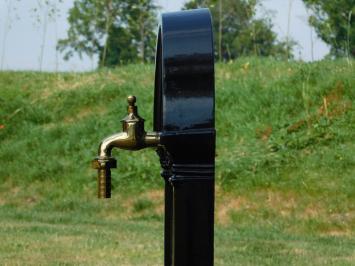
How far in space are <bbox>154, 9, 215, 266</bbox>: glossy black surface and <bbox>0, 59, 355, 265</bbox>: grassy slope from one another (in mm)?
4701

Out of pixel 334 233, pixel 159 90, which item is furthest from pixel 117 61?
pixel 159 90

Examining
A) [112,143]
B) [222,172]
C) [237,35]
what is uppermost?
[237,35]

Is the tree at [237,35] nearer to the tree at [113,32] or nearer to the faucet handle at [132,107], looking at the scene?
the tree at [113,32]

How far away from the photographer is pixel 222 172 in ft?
37.4

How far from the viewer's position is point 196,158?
2748 millimetres

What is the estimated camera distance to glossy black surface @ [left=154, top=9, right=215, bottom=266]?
273 centimetres

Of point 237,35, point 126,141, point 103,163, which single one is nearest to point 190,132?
point 126,141

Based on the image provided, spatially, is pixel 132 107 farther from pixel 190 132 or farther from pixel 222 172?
pixel 222 172

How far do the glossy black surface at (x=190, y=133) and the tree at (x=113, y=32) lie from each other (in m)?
35.0

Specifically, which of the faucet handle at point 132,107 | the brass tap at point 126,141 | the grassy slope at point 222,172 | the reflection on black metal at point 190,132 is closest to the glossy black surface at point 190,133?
the reflection on black metal at point 190,132

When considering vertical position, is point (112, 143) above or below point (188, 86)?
below

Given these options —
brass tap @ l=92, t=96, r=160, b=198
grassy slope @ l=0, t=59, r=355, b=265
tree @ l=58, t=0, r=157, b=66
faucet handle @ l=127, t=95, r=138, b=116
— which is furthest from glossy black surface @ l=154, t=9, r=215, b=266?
tree @ l=58, t=0, r=157, b=66

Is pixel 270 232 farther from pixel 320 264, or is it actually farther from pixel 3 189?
pixel 3 189

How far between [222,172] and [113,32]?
99.5 ft
